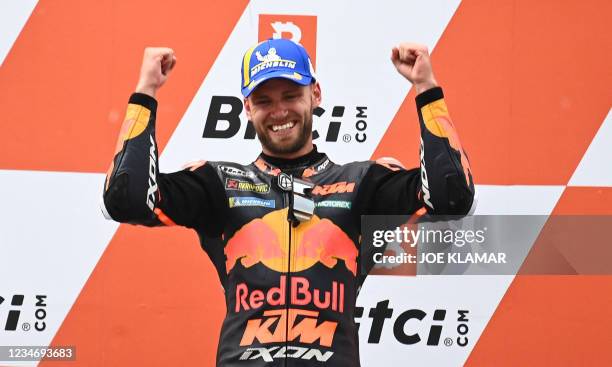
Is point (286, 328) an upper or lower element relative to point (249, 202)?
lower

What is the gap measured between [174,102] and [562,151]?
1.14 metres

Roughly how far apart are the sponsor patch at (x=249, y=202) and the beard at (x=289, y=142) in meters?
0.13

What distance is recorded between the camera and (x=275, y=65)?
173 cm

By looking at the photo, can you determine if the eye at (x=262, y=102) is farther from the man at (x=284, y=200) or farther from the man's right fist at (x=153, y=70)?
the man's right fist at (x=153, y=70)

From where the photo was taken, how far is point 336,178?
5.79ft

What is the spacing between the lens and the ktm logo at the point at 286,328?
163 cm

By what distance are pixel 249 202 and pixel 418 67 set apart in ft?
1.47

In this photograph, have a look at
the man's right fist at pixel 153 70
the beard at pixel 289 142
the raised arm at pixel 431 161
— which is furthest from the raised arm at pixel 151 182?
the raised arm at pixel 431 161

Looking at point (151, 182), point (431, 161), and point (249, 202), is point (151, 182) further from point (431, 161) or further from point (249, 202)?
point (431, 161)

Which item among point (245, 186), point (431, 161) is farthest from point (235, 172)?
point (431, 161)

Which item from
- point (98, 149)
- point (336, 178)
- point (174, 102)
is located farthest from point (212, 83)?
point (336, 178)

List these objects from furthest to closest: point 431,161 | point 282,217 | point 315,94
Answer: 1. point 315,94
2. point 282,217
3. point 431,161

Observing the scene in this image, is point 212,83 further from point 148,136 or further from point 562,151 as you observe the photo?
point 562,151

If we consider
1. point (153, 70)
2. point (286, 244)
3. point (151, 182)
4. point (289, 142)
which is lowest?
point (286, 244)
